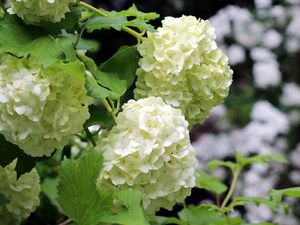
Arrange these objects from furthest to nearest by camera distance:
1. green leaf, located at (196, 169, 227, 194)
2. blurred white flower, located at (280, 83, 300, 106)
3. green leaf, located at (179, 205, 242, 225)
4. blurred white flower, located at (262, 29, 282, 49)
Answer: blurred white flower, located at (262, 29, 282, 49) → blurred white flower, located at (280, 83, 300, 106) → green leaf, located at (196, 169, 227, 194) → green leaf, located at (179, 205, 242, 225)

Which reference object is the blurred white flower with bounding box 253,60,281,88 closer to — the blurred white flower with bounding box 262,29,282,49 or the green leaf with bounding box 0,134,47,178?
the blurred white flower with bounding box 262,29,282,49

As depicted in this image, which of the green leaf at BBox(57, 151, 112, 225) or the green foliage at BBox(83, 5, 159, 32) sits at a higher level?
the green foliage at BBox(83, 5, 159, 32)

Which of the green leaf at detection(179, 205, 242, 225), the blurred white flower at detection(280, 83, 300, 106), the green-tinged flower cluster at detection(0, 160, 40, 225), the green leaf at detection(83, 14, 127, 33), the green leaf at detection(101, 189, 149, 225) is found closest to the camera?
the green leaf at detection(101, 189, 149, 225)

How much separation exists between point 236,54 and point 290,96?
42 centimetres

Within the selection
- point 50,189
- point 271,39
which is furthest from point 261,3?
point 50,189

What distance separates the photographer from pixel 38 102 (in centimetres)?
111

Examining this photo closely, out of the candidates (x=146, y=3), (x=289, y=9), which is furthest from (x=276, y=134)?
(x=146, y=3)

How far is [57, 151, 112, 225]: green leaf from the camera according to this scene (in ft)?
3.69

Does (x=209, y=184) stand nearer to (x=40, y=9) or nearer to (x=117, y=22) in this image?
(x=117, y=22)

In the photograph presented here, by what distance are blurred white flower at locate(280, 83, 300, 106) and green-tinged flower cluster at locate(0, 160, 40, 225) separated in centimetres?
286

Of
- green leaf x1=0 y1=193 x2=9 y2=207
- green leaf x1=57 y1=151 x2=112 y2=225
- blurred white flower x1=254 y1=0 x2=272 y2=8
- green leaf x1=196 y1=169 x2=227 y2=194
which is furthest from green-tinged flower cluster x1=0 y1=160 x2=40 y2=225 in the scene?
blurred white flower x1=254 y1=0 x2=272 y2=8

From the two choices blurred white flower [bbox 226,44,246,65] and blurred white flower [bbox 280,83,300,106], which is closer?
blurred white flower [bbox 280,83,300,106]

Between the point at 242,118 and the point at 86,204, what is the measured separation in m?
3.06

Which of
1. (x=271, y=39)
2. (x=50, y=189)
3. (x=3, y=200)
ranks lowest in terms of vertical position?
(x=271, y=39)
